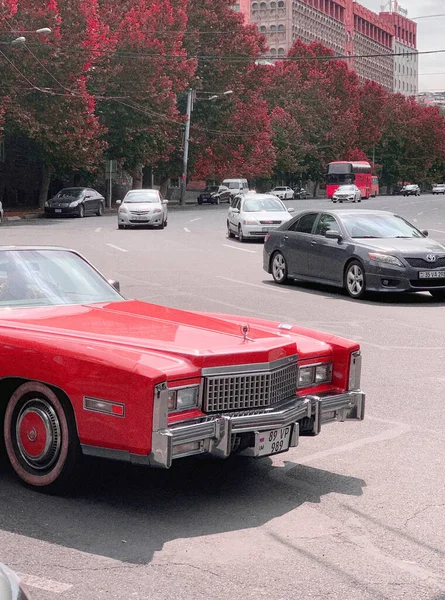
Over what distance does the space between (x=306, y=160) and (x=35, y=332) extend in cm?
10666

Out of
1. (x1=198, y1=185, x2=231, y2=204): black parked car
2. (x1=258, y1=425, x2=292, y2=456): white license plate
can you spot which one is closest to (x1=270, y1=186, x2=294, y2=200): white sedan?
(x1=198, y1=185, x2=231, y2=204): black parked car

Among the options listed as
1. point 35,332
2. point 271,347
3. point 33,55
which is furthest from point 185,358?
point 33,55

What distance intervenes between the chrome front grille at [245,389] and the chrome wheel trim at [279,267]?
13.3m

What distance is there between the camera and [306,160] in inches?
4385

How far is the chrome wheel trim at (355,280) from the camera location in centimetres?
1721

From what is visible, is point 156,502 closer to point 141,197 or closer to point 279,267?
point 279,267

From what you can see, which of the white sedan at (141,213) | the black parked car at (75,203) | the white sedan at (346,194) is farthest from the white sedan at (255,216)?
the white sedan at (346,194)

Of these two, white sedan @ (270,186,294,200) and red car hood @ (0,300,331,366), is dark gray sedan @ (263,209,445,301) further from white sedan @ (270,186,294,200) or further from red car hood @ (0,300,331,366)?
white sedan @ (270,186,294,200)

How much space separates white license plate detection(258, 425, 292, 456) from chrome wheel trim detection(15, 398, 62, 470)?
1.06 m

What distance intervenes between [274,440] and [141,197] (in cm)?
3540

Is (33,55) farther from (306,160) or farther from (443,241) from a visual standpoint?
(306,160)

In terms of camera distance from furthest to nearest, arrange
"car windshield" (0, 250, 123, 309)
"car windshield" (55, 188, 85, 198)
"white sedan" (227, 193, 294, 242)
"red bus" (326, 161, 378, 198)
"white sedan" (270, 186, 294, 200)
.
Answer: "white sedan" (270, 186, 294, 200), "red bus" (326, 161, 378, 198), "car windshield" (55, 188, 85, 198), "white sedan" (227, 193, 294, 242), "car windshield" (0, 250, 123, 309)

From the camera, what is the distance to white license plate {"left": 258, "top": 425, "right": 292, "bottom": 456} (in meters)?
5.79

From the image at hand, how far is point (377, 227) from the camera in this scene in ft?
59.6
